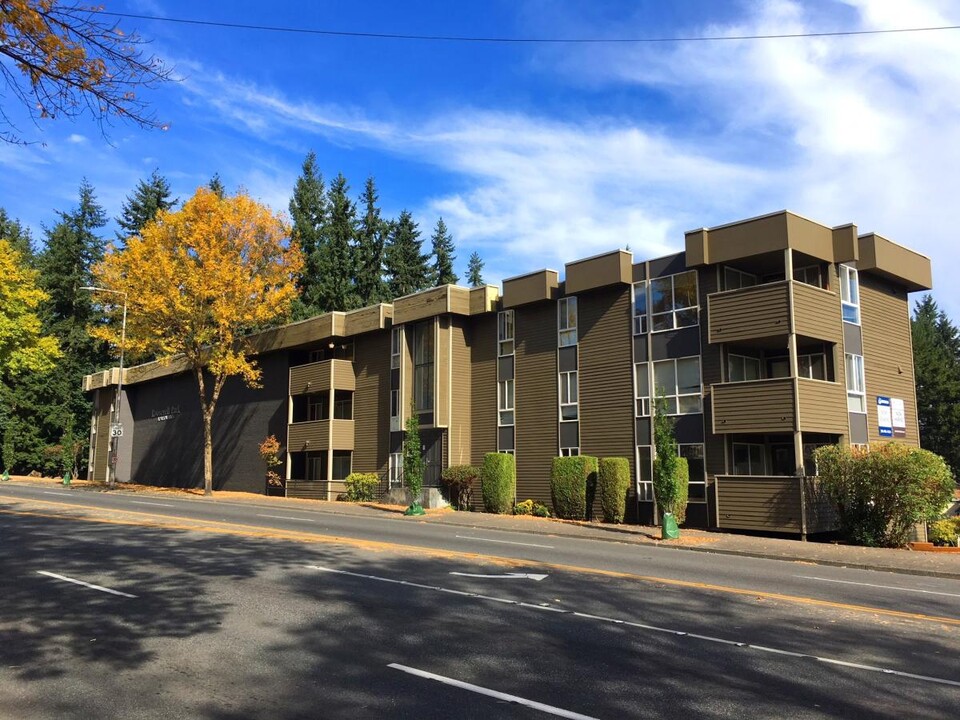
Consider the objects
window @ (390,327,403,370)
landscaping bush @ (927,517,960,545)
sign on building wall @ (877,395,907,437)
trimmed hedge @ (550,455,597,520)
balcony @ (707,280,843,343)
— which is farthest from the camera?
window @ (390,327,403,370)

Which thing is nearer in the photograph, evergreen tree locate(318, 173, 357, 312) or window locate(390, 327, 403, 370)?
window locate(390, 327, 403, 370)

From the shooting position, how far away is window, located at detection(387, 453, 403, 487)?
33.6 meters

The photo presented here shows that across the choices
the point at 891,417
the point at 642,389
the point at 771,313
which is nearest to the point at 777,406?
the point at 771,313

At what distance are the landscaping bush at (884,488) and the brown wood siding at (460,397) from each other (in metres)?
14.7

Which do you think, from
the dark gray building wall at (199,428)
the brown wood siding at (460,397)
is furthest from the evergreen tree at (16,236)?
the brown wood siding at (460,397)

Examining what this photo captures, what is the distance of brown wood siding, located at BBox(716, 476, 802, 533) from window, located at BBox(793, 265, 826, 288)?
22.2 feet

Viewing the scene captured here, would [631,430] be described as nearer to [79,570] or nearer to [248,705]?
[79,570]

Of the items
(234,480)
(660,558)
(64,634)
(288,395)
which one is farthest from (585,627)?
(234,480)

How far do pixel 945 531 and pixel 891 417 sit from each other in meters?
4.82

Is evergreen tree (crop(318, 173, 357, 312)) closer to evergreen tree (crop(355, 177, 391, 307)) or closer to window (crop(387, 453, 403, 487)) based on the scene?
evergreen tree (crop(355, 177, 391, 307))

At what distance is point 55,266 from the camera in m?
68.3

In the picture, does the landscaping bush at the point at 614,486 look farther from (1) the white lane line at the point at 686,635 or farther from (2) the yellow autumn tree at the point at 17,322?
(2) the yellow autumn tree at the point at 17,322

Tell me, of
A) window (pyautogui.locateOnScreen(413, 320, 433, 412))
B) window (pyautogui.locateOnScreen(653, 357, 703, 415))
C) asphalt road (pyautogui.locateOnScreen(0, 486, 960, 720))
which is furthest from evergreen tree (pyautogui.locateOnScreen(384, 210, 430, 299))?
asphalt road (pyautogui.locateOnScreen(0, 486, 960, 720))

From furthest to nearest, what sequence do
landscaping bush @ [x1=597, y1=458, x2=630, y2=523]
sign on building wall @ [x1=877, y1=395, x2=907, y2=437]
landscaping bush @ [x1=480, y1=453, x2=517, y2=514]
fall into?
1. landscaping bush @ [x1=480, y1=453, x2=517, y2=514]
2. sign on building wall @ [x1=877, y1=395, x2=907, y2=437]
3. landscaping bush @ [x1=597, y1=458, x2=630, y2=523]
